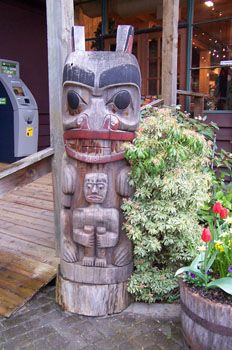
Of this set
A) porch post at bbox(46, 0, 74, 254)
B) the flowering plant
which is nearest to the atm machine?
porch post at bbox(46, 0, 74, 254)

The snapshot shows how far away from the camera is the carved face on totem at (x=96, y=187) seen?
231 centimetres

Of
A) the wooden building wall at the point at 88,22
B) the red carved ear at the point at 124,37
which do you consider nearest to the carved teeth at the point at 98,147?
the red carved ear at the point at 124,37

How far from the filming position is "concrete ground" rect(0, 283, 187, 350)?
211 centimetres

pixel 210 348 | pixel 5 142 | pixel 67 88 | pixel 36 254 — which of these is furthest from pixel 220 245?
pixel 5 142

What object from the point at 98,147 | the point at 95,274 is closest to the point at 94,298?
the point at 95,274

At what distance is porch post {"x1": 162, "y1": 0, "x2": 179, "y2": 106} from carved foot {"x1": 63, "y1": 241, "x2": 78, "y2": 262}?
2017 millimetres

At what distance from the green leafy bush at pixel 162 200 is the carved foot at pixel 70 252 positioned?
41 centimetres

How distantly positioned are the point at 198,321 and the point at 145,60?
192 inches

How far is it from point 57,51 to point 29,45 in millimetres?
4638

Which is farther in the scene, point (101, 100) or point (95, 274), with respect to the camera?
point (95, 274)

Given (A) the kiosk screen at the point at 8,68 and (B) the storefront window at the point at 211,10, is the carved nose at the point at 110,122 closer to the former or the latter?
(B) the storefront window at the point at 211,10

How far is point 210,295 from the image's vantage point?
192cm

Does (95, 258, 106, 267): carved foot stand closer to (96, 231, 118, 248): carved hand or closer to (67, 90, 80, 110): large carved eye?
(96, 231, 118, 248): carved hand

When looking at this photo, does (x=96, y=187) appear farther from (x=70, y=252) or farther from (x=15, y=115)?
(x=15, y=115)
